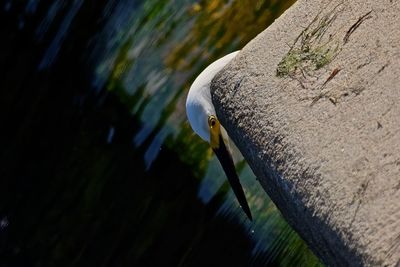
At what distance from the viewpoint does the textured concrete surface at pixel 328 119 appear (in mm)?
1606

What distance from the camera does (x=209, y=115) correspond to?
2.29 m

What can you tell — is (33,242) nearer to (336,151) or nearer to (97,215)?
(97,215)

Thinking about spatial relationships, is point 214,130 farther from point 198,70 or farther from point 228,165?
point 198,70

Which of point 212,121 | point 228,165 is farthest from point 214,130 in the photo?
point 228,165

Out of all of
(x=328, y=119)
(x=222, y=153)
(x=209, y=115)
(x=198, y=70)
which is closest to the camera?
(x=328, y=119)

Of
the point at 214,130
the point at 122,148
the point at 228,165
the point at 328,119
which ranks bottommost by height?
the point at 122,148

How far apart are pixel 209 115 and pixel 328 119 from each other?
0.57m

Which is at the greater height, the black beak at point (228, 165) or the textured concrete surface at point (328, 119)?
the textured concrete surface at point (328, 119)

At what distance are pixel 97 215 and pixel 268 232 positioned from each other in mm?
798

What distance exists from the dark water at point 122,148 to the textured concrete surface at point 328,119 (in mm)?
817

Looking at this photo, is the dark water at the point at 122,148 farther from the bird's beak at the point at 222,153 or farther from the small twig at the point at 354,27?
the small twig at the point at 354,27

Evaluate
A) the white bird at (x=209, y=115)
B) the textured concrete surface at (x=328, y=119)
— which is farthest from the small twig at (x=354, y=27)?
the white bird at (x=209, y=115)

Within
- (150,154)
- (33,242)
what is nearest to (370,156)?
(150,154)

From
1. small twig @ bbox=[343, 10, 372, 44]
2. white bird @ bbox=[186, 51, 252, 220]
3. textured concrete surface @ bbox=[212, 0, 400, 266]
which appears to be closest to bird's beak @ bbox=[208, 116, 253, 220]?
white bird @ bbox=[186, 51, 252, 220]
